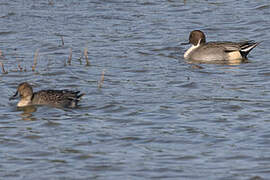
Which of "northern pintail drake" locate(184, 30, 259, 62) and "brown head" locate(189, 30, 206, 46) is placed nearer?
Result: "northern pintail drake" locate(184, 30, 259, 62)

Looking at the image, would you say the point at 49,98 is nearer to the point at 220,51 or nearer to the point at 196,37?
the point at 220,51

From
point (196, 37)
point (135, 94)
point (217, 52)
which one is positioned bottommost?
point (135, 94)

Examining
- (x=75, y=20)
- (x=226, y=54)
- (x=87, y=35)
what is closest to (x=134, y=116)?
(x=226, y=54)

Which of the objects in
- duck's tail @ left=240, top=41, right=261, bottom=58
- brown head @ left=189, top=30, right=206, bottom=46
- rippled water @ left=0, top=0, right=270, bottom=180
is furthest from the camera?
brown head @ left=189, top=30, right=206, bottom=46

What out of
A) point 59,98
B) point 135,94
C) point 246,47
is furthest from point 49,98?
point 246,47

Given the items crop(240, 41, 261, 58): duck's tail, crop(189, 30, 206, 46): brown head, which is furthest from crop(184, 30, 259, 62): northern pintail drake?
crop(189, 30, 206, 46): brown head

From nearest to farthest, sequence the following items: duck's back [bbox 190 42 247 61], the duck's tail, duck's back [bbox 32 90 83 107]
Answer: duck's back [bbox 32 90 83 107] < the duck's tail < duck's back [bbox 190 42 247 61]

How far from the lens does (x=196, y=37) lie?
15.9 metres

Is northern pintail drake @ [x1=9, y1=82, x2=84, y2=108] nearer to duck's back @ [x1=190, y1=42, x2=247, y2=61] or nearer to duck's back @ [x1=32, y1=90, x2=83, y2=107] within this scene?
duck's back @ [x1=32, y1=90, x2=83, y2=107]

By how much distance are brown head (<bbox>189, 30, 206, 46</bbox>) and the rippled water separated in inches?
16.7

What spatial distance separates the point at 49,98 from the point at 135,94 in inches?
59.8

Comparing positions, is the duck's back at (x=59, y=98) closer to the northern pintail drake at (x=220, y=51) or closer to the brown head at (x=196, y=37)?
the northern pintail drake at (x=220, y=51)

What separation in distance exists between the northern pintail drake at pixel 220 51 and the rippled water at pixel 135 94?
0.94 feet

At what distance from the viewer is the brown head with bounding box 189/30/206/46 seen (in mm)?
15875
